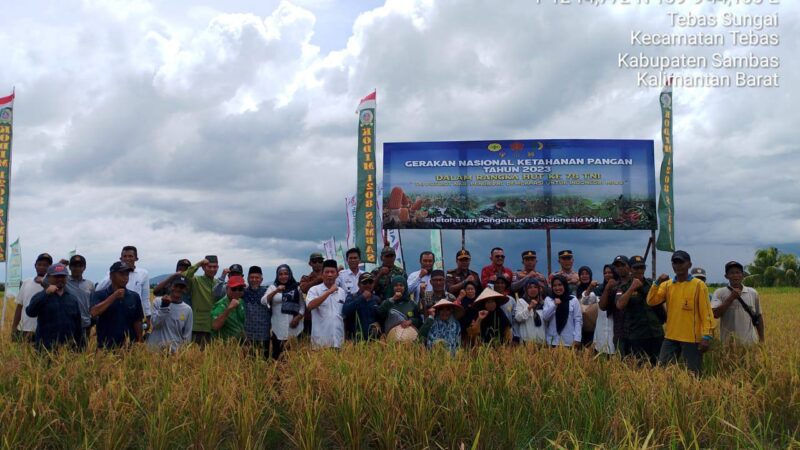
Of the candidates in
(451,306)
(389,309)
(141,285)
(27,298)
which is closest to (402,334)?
(389,309)

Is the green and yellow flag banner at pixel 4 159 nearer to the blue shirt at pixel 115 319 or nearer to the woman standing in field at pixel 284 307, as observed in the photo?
the blue shirt at pixel 115 319

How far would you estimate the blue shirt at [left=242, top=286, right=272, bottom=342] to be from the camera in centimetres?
736

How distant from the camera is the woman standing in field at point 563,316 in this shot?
7.63 meters

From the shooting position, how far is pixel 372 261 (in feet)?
52.3

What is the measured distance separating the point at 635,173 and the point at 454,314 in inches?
427

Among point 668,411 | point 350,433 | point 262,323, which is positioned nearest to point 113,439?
point 350,433

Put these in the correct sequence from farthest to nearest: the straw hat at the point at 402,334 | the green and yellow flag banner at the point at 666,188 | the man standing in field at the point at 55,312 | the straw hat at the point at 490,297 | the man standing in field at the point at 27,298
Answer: the green and yellow flag banner at the point at 666,188, the man standing in field at the point at 27,298, the straw hat at the point at 490,297, the straw hat at the point at 402,334, the man standing in field at the point at 55,312

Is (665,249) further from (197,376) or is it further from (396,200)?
(197,376)

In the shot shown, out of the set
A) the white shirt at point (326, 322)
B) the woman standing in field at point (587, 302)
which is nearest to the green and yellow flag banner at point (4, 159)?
the white shirt at point (326, 322)

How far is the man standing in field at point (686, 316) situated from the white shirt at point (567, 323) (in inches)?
40.7

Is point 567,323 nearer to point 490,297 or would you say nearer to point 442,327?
point 490,297

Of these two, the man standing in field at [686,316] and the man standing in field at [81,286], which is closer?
the man standing in field at [686,316]

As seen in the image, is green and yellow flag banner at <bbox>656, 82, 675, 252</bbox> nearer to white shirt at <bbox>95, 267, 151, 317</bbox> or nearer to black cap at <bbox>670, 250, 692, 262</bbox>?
black cap at <bbox>670, 250, 692, 262</bbox>

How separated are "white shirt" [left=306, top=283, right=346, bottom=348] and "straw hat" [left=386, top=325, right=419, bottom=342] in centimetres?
67
